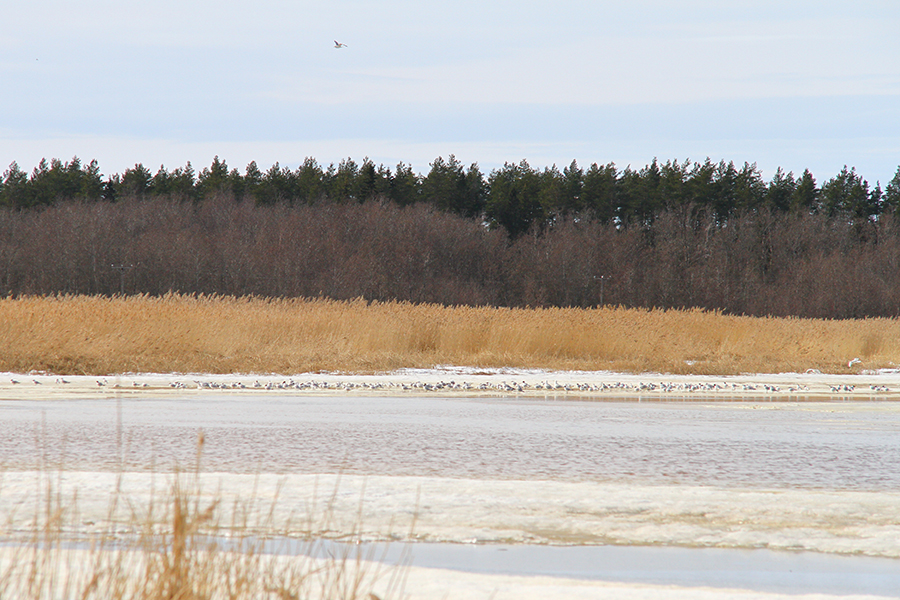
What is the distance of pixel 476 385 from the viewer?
17156 mm

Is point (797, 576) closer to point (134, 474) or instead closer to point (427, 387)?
point (134, 474)

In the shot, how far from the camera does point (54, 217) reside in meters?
81.3

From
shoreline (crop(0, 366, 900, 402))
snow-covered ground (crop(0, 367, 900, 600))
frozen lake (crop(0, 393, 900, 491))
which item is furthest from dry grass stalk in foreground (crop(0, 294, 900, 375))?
snow-covered ground (crop(0, 367, 900, 600))

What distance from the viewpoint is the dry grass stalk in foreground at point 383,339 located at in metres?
18.6

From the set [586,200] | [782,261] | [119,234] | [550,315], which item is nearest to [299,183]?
[119,234]

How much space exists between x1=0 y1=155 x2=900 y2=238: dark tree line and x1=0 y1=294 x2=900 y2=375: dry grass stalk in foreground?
59764 mm

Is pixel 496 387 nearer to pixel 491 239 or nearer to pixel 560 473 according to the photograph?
pixel 560 473

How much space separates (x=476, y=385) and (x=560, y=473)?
9893 millimetres

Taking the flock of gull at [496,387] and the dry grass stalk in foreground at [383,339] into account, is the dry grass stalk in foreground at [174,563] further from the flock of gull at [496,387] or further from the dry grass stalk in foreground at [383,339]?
the dry grass stalk in foreground at [383,339]

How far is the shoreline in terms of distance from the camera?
15.1 meters

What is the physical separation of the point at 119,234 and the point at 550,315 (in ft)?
203

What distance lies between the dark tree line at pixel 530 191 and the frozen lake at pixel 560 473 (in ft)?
245

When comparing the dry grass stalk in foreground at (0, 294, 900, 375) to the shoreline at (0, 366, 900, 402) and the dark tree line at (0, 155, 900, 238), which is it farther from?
the dark tree line at (0, 155, 900, 238)

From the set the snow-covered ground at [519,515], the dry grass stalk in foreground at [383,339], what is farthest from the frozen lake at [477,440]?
the dry grass stalk in foreground at [383,339]
